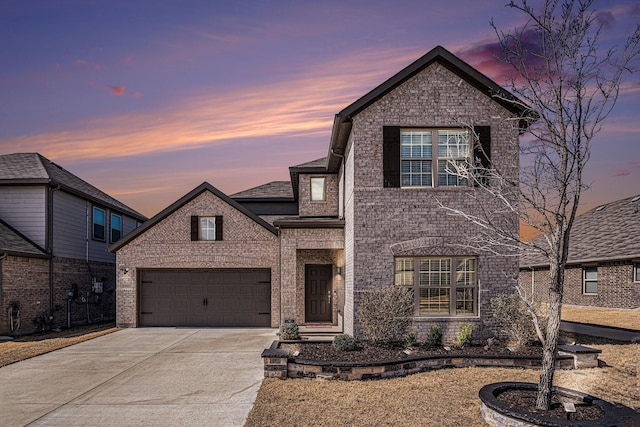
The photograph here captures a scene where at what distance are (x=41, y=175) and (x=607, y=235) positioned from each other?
26.6m

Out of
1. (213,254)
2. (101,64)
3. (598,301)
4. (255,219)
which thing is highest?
(101,64)

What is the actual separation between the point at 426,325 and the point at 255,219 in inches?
309

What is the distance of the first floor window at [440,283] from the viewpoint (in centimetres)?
1266

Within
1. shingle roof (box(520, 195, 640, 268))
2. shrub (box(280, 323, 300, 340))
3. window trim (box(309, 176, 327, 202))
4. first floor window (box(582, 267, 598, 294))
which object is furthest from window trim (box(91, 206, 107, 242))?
first floor window (box(582, 267, 598, 294))

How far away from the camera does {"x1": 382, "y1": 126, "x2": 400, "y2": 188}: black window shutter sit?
1259cm

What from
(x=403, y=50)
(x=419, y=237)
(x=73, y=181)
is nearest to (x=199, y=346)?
(x=419, y=237)

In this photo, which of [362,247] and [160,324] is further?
[160,324]

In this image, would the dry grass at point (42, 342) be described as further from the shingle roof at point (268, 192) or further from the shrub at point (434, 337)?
the shrub at point (434, 337)

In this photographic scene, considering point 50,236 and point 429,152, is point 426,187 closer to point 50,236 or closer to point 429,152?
point 429,152

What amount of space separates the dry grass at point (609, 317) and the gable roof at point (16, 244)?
65.7ft

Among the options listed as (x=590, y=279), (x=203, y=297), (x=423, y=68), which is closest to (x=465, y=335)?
(x=423, y=68)

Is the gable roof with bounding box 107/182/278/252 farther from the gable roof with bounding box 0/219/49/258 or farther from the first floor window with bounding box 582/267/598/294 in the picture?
the first floor window with bounding box 582/267/598/294

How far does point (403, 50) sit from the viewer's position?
14.2 meters

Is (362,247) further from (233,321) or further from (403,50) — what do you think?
(233,321)
